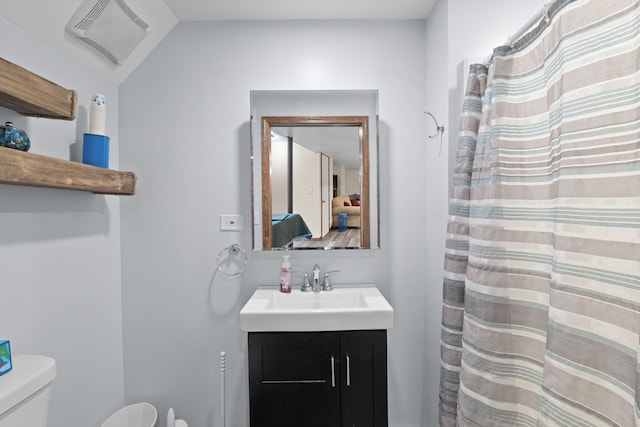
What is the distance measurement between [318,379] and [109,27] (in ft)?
5.98

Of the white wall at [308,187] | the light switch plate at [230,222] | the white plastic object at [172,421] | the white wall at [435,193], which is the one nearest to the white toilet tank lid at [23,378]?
the white plastic object at [172,421]

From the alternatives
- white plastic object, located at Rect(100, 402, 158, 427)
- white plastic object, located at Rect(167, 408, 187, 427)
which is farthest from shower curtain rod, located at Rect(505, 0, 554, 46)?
white plastic object, located at Rect(100, 402, 158, 427)

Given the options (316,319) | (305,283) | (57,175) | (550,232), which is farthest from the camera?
(305,283)

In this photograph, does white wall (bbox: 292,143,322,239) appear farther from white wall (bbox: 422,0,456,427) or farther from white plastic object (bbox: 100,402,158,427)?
white plastic object (bbox: 100,402,158,427)

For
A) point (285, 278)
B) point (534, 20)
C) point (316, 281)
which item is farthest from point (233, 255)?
point (534, 20)

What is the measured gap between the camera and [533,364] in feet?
3.23

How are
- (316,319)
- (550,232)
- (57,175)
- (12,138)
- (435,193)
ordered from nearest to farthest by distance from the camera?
(550,232), (12,138), (57,175), (316,319), (435,193)

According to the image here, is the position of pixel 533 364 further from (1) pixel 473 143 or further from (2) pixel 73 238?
(2) pixel 73 238

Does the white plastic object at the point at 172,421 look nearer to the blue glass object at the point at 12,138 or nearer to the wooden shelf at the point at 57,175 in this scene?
the wooden shelf at the point at 57,175

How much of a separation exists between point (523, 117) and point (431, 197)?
672 millimetres

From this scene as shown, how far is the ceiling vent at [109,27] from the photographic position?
4.31 feet

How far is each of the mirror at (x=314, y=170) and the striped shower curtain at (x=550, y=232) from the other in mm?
560

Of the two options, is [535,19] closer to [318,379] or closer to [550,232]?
[550,232]

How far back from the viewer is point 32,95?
107 centimetres
